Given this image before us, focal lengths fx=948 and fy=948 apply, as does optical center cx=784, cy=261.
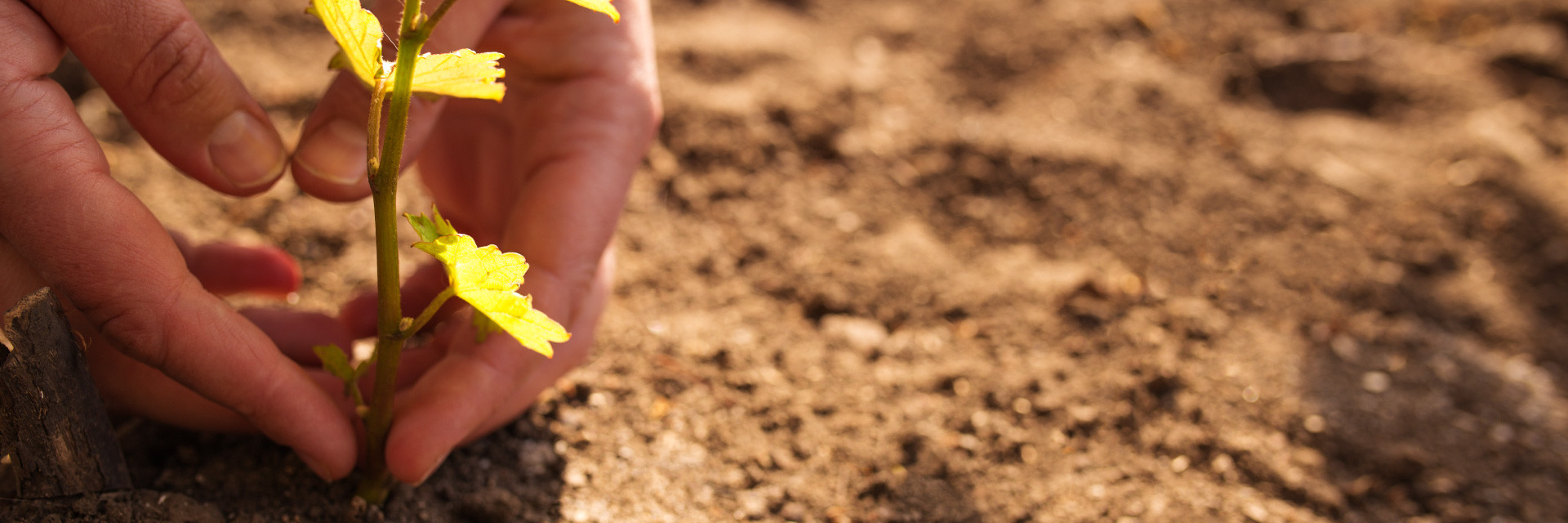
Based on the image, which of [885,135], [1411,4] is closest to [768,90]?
[885,135]

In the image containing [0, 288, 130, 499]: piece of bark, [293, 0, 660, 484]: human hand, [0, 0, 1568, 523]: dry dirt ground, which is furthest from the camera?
[0, 0, 1568, 523]: dry dirt ground

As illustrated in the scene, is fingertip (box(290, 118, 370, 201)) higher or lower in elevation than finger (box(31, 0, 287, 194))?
lower

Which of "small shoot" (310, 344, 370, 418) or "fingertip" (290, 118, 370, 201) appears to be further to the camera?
"fingertip" (290, 118, 370, 201)

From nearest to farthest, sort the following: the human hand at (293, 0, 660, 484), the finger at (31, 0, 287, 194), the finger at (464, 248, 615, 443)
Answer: the finger at (31, 0, 287, 194)
the human hand at (293, 0, 660, 484)
the finger at (464, 248, 615, 443)

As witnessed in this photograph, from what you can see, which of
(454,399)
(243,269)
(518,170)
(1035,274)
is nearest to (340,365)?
(454,399)

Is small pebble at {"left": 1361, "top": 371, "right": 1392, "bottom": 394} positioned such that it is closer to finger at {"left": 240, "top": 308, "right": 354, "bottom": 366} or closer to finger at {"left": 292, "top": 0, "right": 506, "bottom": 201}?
Result: finger at {"left": 292, "top": 0, "right": 506, "bottom": 201}

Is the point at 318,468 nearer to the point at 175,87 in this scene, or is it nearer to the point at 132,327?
the point at 132,327

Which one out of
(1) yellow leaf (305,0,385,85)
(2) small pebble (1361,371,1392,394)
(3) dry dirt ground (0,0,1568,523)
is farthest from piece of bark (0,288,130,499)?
(2) small pebble (1361,371,1392,394)
